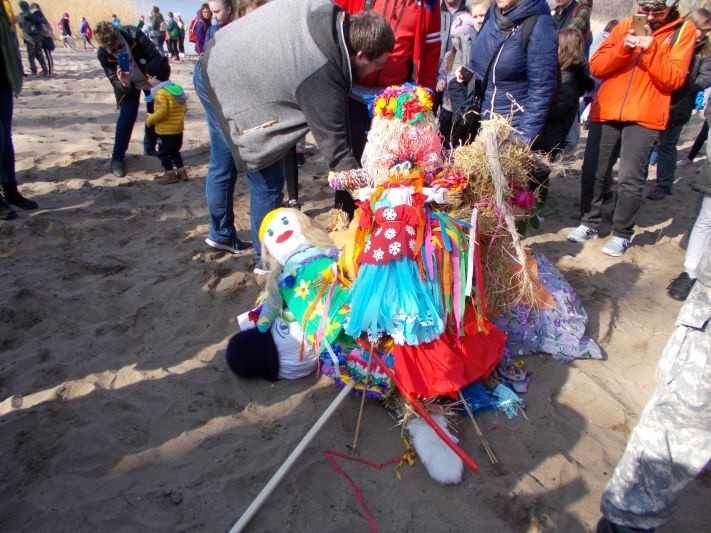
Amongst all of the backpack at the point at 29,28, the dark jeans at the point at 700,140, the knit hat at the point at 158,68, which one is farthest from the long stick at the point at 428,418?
the backpack at the point at 29,28

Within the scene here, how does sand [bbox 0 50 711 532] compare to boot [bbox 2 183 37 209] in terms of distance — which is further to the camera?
boot [bbox 2 183 37 209]

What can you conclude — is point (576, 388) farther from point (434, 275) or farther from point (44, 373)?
point (44, 373)

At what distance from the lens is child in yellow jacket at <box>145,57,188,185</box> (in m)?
4.86

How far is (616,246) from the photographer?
3.96 m

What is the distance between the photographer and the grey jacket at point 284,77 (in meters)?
2.34

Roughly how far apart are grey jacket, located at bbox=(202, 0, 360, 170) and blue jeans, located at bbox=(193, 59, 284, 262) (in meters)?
0.33

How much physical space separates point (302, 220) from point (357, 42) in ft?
3.28

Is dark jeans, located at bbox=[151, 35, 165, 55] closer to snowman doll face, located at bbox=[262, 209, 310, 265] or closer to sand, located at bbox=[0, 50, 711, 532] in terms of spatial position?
sand, located at bbox=[0, 50, 711, 532]

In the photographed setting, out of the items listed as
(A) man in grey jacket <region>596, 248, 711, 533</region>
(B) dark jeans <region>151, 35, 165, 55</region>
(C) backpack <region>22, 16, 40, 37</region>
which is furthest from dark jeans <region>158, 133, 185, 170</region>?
(B) dark jeans <region>151, 35, 165, 55</region>

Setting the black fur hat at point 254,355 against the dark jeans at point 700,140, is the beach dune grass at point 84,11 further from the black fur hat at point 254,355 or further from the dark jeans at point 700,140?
the black fur hat at point 254,355

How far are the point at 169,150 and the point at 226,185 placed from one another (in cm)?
209

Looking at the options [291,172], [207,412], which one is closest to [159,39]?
[291,172]

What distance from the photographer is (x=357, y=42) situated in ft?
7.60

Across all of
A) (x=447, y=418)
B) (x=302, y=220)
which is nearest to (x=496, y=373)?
(x=447, y=418)
